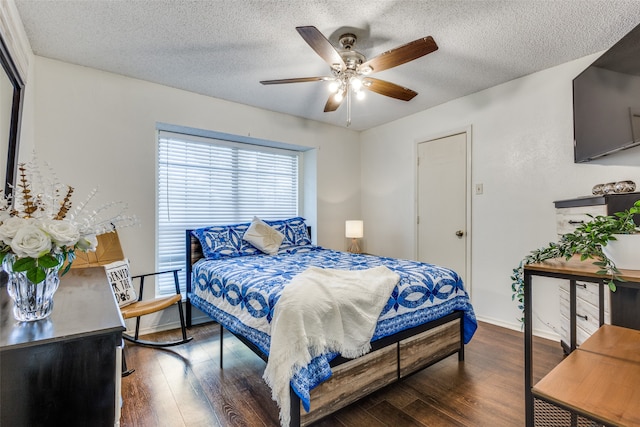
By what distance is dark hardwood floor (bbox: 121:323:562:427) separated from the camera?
1734 mm

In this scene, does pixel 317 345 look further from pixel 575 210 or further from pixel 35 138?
pixel 35 138

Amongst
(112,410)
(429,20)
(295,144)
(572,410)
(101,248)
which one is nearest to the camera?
(572,410)

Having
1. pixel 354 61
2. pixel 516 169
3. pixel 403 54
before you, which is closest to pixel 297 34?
pixel 354 61

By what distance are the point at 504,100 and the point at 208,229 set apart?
11.1 feet

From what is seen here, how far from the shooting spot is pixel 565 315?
2.47 metres

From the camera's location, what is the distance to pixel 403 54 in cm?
198

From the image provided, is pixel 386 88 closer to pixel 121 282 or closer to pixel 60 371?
pixel 60 371

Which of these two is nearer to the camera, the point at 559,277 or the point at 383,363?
the point at 559,277

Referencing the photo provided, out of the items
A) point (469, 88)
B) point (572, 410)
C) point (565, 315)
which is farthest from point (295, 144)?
point (572, 410)

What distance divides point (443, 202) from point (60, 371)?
3644 millimetres

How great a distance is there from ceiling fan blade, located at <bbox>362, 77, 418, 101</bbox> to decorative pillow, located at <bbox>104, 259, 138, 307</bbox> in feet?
8.34

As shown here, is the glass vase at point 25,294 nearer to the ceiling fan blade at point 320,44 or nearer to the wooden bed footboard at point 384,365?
the wooden bed footboard at point 384,365

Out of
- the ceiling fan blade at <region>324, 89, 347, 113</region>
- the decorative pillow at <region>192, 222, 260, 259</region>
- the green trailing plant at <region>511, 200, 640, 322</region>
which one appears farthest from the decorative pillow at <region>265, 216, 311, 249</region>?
the green trailing plant at <region>511, 200, 640, 322</region>

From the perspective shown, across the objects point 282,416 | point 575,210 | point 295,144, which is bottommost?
point 282,416
